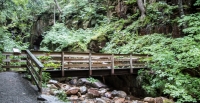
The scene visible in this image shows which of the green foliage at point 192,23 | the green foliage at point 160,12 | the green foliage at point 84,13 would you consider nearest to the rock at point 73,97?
the green foliage at point 192,23

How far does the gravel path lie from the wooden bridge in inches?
15.7

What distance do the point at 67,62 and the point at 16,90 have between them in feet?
9.37

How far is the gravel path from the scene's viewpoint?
A: 17.6 ft

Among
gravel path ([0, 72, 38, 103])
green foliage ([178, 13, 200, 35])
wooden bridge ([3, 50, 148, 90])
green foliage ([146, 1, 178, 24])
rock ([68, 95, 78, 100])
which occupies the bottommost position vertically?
rock ([68, 95, 78, 100])

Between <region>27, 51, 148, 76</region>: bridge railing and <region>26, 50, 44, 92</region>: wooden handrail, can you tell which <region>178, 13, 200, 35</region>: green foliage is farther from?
<region>26, 50, 44, 92</region>: wooden handrail

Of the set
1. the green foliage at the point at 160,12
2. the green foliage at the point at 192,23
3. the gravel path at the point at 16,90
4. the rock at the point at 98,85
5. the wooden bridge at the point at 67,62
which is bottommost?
the rock at the point at 98,85

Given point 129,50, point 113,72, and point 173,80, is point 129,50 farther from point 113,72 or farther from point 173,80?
point 173,80

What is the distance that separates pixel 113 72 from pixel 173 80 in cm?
306

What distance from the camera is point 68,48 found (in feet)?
56.7

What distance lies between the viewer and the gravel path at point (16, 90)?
17.6 feet

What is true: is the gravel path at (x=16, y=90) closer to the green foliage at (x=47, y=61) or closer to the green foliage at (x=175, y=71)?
the green foliage at (x=47, y=61)

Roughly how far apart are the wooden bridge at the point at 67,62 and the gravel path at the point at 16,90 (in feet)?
1.31

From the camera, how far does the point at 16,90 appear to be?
19.9 ft

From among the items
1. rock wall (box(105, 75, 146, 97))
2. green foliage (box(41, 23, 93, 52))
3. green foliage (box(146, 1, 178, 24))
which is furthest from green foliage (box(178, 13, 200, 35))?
green foliage (box(41, 23, 93, 52))
